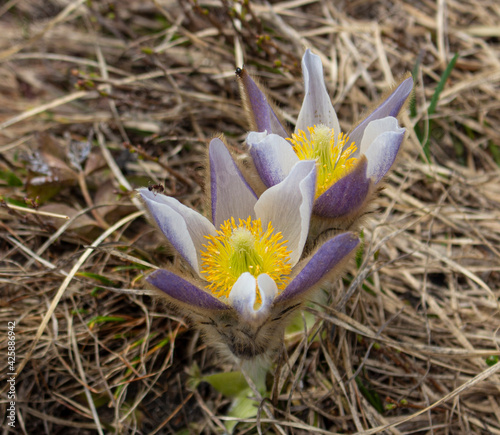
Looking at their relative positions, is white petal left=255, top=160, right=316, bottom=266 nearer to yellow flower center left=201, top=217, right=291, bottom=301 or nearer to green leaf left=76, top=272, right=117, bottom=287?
yellow flower center left=201, top=217, right=291, bottom=301

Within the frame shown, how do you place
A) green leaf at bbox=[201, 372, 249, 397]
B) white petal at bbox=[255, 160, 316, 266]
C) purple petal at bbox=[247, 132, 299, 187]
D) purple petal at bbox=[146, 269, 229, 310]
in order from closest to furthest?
purple petal at bbox=[146, 269, 229, 310] → white petal at bbox=[255, 160, 316, 266] → purple petal at bbox=[247, 132, 299, 187] → green leaf at bbox=[201, 372, 249, 397]

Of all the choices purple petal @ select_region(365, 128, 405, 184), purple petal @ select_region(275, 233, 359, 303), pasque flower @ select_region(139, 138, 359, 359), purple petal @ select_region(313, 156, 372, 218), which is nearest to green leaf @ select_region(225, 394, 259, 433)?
pasque flower @ select_region(139, 138, 359, 359)

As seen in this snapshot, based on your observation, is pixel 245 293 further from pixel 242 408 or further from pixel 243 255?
pixel 242 408

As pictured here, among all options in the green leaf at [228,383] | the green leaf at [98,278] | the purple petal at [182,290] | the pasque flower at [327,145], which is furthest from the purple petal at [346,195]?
the green leaf at [98,278]

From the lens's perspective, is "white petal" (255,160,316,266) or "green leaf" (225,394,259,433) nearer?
"white petal" (255,160,316,266)

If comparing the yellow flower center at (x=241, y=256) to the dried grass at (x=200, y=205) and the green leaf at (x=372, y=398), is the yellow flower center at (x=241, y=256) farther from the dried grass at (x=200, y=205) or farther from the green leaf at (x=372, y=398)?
the green leaf at (x=372, y=398)

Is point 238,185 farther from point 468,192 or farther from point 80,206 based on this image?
point 468,192

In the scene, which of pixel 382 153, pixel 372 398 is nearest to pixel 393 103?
pixel 382 153

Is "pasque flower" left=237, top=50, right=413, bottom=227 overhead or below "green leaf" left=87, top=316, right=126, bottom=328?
overhead
